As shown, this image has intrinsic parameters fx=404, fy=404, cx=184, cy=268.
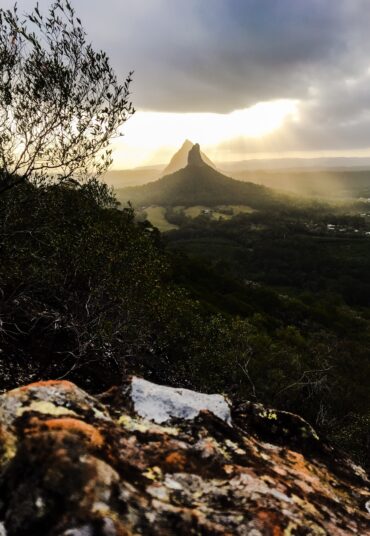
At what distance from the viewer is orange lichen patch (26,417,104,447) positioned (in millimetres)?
7250

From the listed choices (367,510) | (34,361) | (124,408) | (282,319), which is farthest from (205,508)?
(282,319)

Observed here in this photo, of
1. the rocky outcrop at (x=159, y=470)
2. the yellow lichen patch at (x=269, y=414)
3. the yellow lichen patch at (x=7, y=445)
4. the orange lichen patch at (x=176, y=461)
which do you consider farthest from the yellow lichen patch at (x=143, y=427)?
the yellow lichen patch at (x=269, y=414)

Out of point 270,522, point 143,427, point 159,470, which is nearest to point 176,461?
point 159,470

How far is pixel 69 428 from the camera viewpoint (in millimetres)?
7352

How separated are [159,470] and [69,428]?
1.89 meters

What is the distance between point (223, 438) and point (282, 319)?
132662 millimetres

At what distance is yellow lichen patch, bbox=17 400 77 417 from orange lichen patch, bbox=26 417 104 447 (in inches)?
11.6

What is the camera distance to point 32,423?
742 centimetres

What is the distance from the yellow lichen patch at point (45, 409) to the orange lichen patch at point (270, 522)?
3958 mm

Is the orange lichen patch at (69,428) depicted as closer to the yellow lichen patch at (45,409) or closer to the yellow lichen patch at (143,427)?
the yellow lichen patch at (45,409)

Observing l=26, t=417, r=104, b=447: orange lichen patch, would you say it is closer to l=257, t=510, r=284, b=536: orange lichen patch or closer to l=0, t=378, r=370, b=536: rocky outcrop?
l=0, t=378, r=370, b=536: rocky outcrop

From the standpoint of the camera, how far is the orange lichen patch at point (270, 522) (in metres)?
6.62

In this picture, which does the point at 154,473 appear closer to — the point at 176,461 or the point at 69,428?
the point at 176,461

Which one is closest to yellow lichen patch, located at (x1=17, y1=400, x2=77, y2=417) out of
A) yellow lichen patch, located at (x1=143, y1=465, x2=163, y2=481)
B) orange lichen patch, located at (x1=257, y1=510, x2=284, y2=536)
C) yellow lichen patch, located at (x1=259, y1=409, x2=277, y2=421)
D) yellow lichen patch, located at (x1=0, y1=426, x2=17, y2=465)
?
yellow lichen patch, located at (x1=0, y1=426, x2=17, y2=465)
